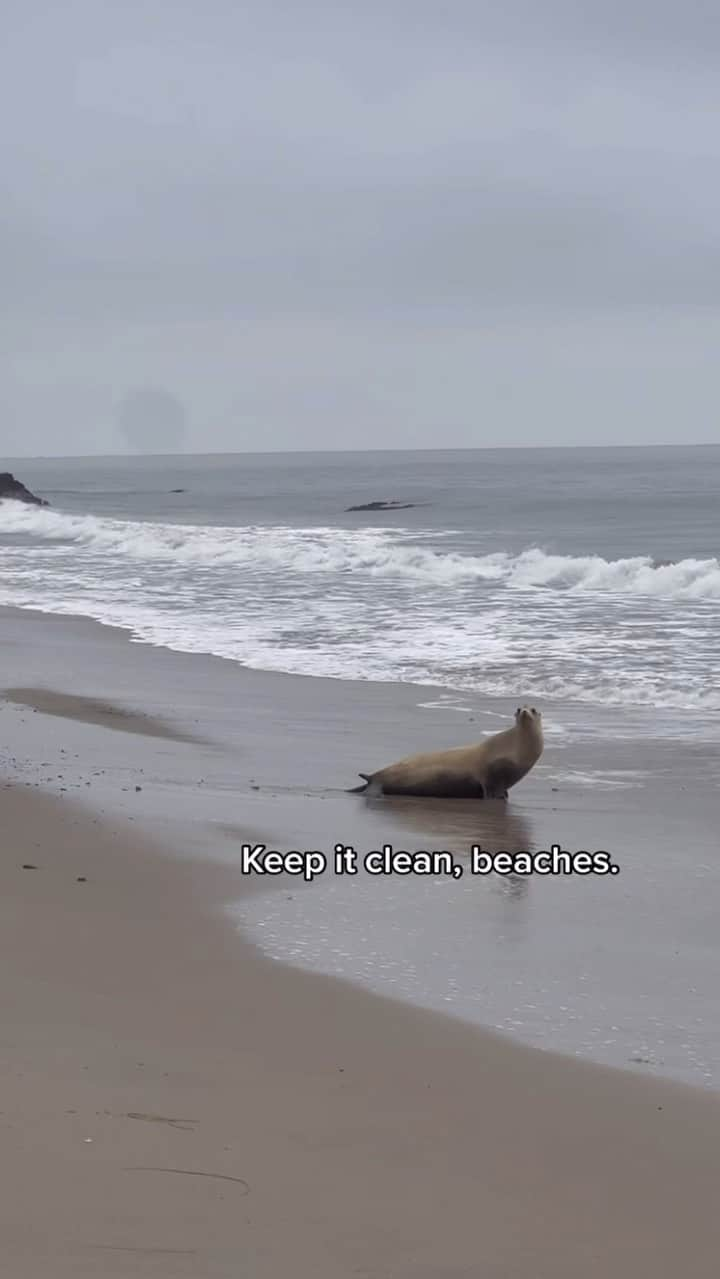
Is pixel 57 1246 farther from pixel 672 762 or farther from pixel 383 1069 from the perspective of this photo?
pixel 672 762

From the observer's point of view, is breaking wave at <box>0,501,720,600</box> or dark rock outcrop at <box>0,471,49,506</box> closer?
breaking wave at <box>0,501,720,600</box>

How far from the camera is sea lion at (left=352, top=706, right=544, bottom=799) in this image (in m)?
9.52

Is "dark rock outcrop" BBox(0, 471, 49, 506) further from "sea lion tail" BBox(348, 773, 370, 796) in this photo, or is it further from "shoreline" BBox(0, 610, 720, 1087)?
"sea lion tail" BBox(348, 773, 370, 796)

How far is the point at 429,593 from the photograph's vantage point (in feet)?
80.1

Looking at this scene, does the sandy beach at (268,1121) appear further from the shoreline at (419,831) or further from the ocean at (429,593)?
the ocean at (429,593)

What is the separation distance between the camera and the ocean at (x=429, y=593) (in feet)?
49.2

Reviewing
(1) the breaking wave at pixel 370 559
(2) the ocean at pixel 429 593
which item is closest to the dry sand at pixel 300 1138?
(2) the ocean at pixel 429 593

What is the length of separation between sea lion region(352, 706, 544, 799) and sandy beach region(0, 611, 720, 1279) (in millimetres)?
2428

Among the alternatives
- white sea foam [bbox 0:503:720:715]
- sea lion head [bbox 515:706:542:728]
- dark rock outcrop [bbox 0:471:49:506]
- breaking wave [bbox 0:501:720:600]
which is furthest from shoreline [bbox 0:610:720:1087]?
dark rock outcrop [bbox 0:471:49:506]

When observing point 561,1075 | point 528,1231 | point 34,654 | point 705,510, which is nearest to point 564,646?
point 34,654

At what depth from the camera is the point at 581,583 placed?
2680 cm

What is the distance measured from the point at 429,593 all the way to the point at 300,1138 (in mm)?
20582

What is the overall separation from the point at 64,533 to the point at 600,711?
121ft

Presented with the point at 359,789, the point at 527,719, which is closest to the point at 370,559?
the point at 527,719
